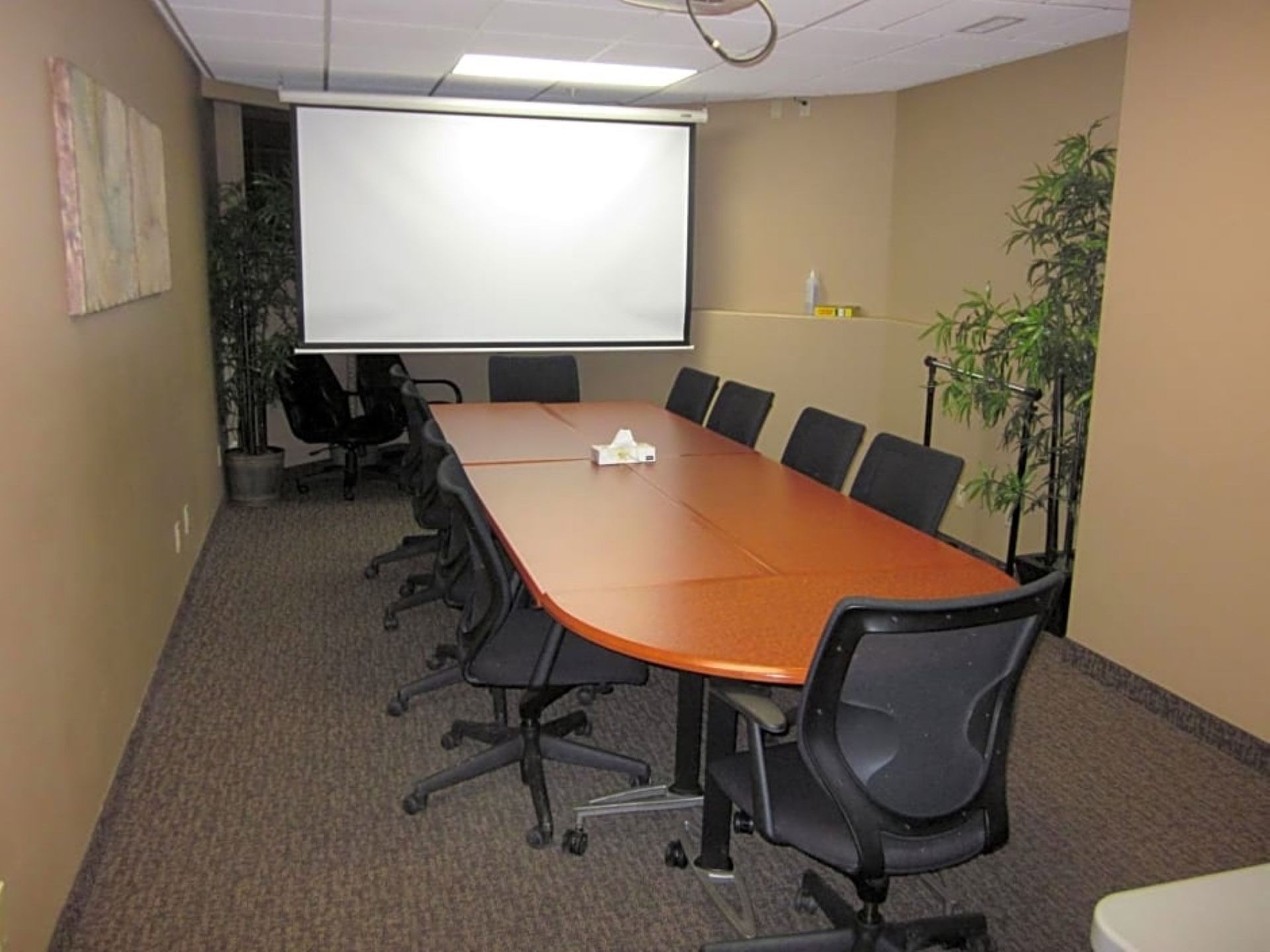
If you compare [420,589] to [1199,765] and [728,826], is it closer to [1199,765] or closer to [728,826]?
[728,826]

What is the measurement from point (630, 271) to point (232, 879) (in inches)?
194

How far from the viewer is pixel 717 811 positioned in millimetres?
2605

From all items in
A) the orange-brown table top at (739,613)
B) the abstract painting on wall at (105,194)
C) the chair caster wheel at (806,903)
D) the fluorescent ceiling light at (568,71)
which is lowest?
the chair caster wheel at (806,903)

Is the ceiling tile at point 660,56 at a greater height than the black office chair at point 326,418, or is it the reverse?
the ceiling tile at point 660,56

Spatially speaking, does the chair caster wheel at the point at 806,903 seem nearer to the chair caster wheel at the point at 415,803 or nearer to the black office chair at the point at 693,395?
the chair caster wheel at the point at 415,803

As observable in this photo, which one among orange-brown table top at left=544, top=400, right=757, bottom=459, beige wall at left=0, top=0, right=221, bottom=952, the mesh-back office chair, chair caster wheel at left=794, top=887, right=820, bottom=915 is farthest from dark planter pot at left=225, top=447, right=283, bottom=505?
chair caster wheel at left=794, top=887, right=820, bottom=915

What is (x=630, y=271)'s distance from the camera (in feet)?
22.5

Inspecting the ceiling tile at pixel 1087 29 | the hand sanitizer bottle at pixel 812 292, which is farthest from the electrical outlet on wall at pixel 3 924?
the hand sanitizer bottle at pixel 812 292

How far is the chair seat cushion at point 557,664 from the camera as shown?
275 cm

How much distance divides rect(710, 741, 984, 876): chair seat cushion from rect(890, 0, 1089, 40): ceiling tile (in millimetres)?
3237

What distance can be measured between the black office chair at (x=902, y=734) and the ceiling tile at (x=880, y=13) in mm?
2956

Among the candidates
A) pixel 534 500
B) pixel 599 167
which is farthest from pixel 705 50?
pixel 534 500

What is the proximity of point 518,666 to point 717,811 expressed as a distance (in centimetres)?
62

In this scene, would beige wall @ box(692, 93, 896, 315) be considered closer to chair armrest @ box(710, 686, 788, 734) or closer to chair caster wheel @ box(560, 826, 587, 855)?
chair caster wheel @ box(560, 826, 587, 855)
